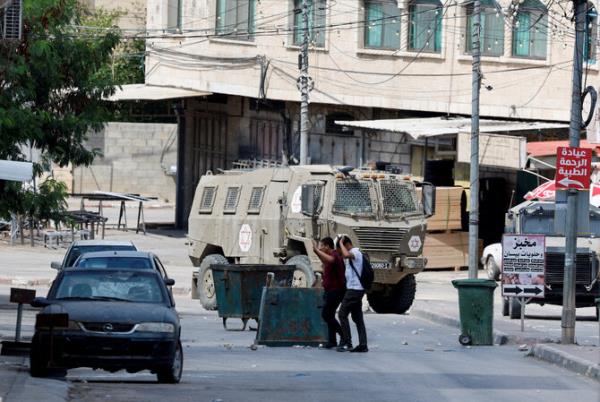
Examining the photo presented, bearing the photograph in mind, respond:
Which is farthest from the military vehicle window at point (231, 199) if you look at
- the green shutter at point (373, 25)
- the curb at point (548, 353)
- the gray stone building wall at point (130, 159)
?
the gray stone building wall at point (130, 159)

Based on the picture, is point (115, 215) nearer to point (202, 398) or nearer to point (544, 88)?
point (544, 88)

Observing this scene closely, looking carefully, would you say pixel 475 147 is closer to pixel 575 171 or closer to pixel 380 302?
pixel 380 302

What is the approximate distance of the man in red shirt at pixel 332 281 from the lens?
2172 centimetres

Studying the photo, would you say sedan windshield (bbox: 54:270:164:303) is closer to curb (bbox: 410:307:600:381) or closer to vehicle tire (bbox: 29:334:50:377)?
vehicle tire (bbox: 29:334:50:377)

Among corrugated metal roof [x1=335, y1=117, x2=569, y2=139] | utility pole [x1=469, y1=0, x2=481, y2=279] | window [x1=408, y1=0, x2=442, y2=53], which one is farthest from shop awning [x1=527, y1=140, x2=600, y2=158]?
window [x1=408, y1=0, x2=442, y2=53]

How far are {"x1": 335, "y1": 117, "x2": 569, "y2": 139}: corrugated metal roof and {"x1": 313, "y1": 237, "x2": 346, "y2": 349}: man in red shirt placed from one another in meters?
18.2

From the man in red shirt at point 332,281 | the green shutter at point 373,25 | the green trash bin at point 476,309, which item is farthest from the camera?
the green shutter at point 373,25

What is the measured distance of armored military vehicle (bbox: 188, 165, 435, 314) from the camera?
96.3 ft

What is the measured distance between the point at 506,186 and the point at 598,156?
7.15 meters

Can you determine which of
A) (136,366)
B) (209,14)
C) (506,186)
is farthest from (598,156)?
(136,366)

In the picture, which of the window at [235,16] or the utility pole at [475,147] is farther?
the window at [235,16]

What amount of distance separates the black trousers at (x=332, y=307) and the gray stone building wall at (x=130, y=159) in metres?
43.9

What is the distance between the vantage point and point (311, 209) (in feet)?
95.9

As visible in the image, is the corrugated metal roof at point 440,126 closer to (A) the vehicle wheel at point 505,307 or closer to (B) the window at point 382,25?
(B) the window at point 382,25
